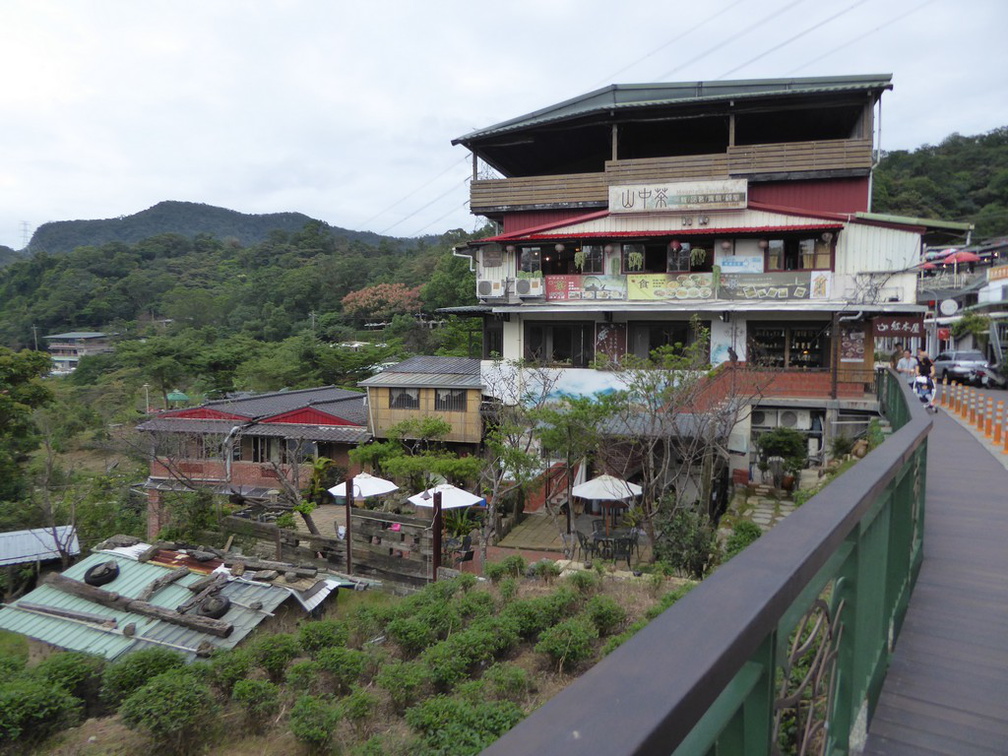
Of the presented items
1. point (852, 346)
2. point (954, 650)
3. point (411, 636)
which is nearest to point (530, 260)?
point (852, 346)

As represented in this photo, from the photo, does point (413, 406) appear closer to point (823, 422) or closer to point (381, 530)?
point (381, 530)

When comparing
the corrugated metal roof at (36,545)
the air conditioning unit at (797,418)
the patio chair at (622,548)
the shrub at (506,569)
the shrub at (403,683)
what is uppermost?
the air conditioning unit at (797,418)

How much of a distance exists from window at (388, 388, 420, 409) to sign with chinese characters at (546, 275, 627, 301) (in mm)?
5577

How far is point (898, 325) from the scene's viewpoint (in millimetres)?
16719

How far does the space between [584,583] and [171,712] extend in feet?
16.3

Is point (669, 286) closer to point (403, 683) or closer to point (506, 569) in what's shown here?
point (506, 569)

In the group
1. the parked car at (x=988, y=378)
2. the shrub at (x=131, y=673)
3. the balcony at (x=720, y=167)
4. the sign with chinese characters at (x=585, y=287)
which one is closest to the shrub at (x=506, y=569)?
the shrub at (x=131, y=673)

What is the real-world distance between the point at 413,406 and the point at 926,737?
19.2 metres

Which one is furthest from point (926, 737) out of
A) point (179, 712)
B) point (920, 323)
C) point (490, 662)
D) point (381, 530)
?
point (920, 323)

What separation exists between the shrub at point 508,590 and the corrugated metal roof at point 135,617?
12.6 ft

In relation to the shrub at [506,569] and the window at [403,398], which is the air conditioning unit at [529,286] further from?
the shrub at [506,569]

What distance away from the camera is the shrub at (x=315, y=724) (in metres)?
5.29

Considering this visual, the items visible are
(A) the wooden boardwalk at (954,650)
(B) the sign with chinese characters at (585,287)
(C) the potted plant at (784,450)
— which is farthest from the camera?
(B) the sign with chinese characters at (585,287)

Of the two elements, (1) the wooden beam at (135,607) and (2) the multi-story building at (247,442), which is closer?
(1) the wooden beam at (135,607)
